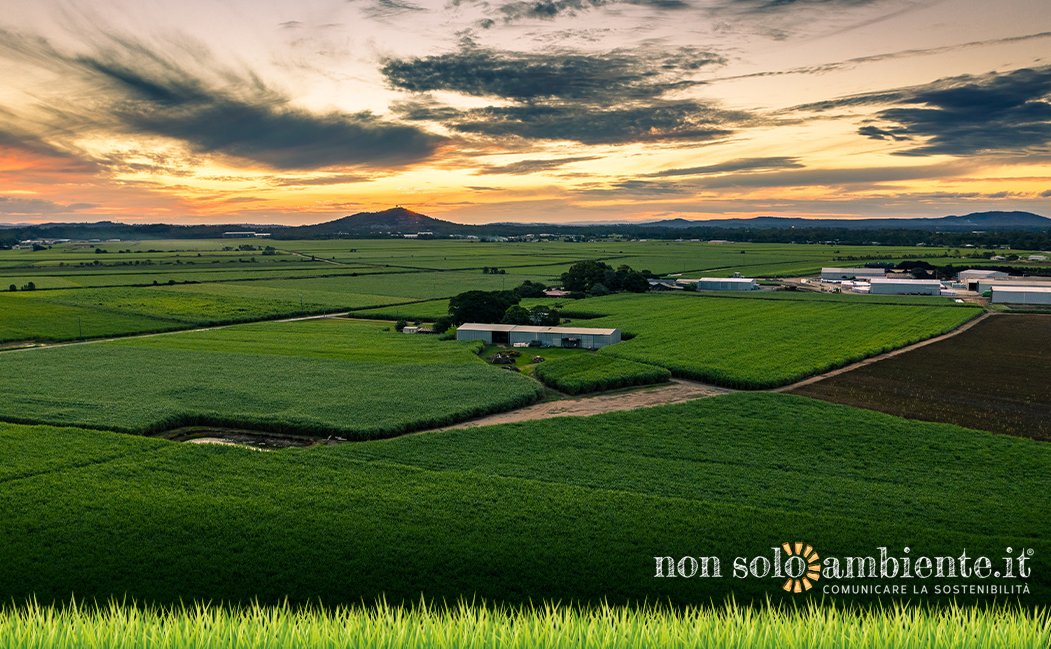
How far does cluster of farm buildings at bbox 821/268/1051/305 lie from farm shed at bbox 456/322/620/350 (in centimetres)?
7552

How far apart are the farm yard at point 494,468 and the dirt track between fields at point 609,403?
2.94 feet

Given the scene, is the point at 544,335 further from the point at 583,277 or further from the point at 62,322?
the point at 62,322

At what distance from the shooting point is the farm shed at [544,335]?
224 feet

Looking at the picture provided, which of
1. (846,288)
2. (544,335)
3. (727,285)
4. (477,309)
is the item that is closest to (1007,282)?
(846,288)

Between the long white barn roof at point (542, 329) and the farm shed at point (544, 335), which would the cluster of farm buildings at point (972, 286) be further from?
the long white barn roof at point (542, 329)

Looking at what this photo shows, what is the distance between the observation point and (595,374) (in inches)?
2061

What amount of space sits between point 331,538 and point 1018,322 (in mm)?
93819

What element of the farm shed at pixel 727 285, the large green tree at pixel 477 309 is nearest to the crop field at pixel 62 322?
the large green tree at pixel 477 309

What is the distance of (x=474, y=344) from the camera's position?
6775cm

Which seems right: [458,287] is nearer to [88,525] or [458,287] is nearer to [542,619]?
[88,525]

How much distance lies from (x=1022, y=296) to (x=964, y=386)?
70075 millimetres

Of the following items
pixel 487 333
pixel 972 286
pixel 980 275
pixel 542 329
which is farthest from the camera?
pixel 980 275

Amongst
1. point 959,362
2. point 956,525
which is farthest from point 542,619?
point 959,362

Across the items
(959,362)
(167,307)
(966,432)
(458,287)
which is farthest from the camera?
(458,287)
